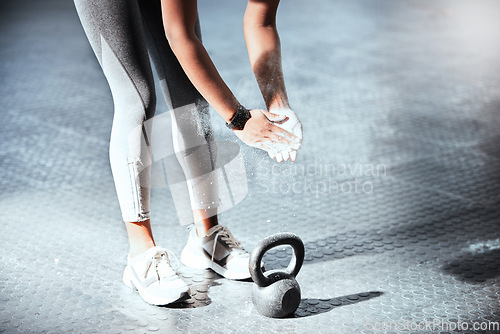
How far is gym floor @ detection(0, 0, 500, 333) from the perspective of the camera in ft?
3.22

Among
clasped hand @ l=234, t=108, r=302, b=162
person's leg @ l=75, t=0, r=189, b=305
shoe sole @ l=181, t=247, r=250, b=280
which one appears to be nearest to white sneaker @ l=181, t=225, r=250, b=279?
shoe sole @ l=181, t=247, r=250, b=280

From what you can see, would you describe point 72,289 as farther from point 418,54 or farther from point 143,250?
point 418,54

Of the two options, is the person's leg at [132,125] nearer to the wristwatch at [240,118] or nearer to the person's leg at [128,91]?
the person's leg at [128,91]

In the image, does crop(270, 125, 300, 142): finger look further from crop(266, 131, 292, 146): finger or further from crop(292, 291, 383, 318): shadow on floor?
crop(292, 291, 383, 318): shadow on floor

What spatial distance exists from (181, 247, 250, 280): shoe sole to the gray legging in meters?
0.11

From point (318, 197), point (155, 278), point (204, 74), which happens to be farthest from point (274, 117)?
point (318, 197)

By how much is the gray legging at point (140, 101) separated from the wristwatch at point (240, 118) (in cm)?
13

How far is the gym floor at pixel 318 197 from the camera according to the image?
0.98 meters

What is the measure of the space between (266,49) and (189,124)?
0.72 feet

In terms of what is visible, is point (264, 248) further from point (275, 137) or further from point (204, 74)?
point (204, 74)

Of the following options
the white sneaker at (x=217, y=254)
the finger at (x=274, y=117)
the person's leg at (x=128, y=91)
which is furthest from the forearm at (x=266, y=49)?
the white sneaker at (x=217, y=254)

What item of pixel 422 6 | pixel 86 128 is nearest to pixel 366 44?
pixel 422 6

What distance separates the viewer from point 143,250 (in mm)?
1062

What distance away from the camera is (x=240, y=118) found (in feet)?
3.14
